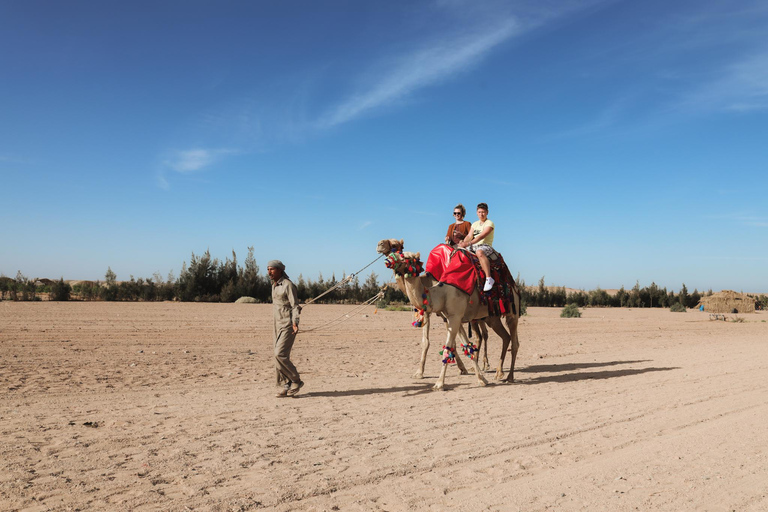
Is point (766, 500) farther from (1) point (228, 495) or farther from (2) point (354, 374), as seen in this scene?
(2) point (354, 374)

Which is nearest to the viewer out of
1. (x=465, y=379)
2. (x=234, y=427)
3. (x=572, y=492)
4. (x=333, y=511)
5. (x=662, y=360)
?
(x=333, y=511)

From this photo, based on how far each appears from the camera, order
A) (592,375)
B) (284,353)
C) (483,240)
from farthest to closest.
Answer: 1. (592,375)
2. (483,240)
3. (284,353)

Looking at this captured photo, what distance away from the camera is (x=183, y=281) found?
136 ft

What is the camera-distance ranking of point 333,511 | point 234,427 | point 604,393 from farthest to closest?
point 604,393 < point 234,427 < point 333,511

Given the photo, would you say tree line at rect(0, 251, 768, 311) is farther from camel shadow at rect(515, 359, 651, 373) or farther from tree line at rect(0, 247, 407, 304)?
camel shadow at rect(515, 359, 651, 373)

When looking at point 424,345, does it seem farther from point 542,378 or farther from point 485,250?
point 542,378

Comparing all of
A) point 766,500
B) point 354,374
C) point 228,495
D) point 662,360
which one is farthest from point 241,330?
point 766,500

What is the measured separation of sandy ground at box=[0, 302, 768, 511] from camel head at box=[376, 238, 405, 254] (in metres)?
2.44

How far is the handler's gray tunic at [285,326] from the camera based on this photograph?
8953 mm

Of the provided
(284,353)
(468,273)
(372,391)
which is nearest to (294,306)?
(284,353)

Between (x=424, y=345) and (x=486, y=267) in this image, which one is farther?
(x=424, y=345)

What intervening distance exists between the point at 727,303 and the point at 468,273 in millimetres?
33904

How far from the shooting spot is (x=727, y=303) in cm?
3678

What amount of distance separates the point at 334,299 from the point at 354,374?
108 feet
